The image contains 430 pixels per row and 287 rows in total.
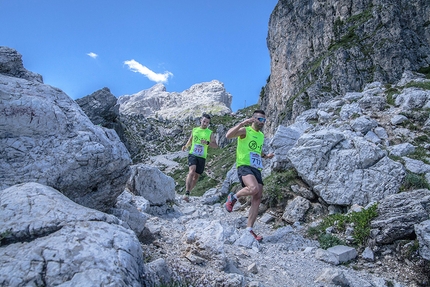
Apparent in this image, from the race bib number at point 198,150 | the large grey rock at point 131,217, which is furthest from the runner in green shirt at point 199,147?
the large grey rock at point 131,217

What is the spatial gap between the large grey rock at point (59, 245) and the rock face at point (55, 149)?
808 millimetres

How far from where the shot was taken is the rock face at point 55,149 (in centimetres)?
408

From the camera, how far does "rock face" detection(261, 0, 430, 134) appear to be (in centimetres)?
3953

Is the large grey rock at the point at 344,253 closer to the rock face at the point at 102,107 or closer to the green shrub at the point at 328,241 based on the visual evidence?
the green shrub at the point at 328,241

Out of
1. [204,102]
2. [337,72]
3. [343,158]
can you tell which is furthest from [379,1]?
[204,102]

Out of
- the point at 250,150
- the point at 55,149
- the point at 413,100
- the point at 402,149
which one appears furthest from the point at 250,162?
the point at 413,100

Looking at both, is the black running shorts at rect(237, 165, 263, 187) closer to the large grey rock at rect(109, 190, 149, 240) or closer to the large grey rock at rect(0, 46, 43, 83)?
the large grey rock at rect(109, 190, 149, 240)

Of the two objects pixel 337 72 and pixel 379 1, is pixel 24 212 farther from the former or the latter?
pixel 379 1

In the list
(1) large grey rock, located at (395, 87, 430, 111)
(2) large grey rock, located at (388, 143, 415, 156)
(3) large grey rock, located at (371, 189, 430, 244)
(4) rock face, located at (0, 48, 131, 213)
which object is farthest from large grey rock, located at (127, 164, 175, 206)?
(1) large grey rock, located at (395, 87, 430, 111)

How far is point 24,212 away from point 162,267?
1531 millimetres

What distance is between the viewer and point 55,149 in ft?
14.0

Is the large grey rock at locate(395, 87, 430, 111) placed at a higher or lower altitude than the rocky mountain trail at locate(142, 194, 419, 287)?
higher

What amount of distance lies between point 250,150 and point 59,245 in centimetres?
514

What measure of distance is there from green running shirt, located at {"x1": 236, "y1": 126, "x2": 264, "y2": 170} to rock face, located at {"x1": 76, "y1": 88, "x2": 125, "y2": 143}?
3940 centimetres
